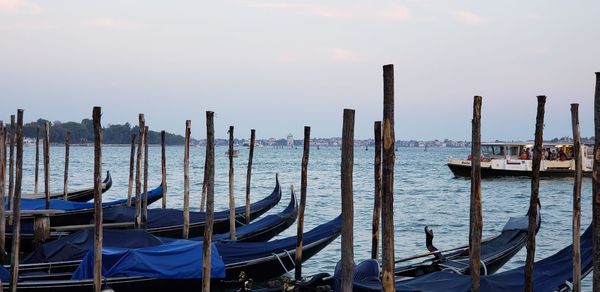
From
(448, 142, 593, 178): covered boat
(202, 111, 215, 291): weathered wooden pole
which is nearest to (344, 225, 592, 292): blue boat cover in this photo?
(202, 111, 215, 291): weathered wooden pole

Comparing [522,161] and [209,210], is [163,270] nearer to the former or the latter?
[209,210]

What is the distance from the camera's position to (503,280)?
25.6 ft

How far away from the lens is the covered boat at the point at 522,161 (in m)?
33.4

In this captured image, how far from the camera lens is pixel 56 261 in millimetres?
9914

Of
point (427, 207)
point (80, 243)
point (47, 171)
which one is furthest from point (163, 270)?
point (427, 207)

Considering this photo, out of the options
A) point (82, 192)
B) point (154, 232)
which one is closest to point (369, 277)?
point (154, 232)

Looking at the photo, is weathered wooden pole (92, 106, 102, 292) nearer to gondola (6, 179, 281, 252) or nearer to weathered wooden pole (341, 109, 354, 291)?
weathered wooden pole (341, 109, 354, 291)

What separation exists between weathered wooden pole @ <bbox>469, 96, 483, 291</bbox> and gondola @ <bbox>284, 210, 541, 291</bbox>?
0.95 m

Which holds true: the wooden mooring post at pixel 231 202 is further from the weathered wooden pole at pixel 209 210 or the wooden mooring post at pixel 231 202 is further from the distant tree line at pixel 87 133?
the distant tree line at pixel 87 133

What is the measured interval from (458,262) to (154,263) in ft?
12.2

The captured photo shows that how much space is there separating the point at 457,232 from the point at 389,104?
1379cm

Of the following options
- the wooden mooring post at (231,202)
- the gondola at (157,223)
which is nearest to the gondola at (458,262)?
the wooden mooring post at (231,202)

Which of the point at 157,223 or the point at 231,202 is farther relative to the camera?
the point at 157,223

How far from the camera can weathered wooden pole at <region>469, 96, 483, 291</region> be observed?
284 inches
